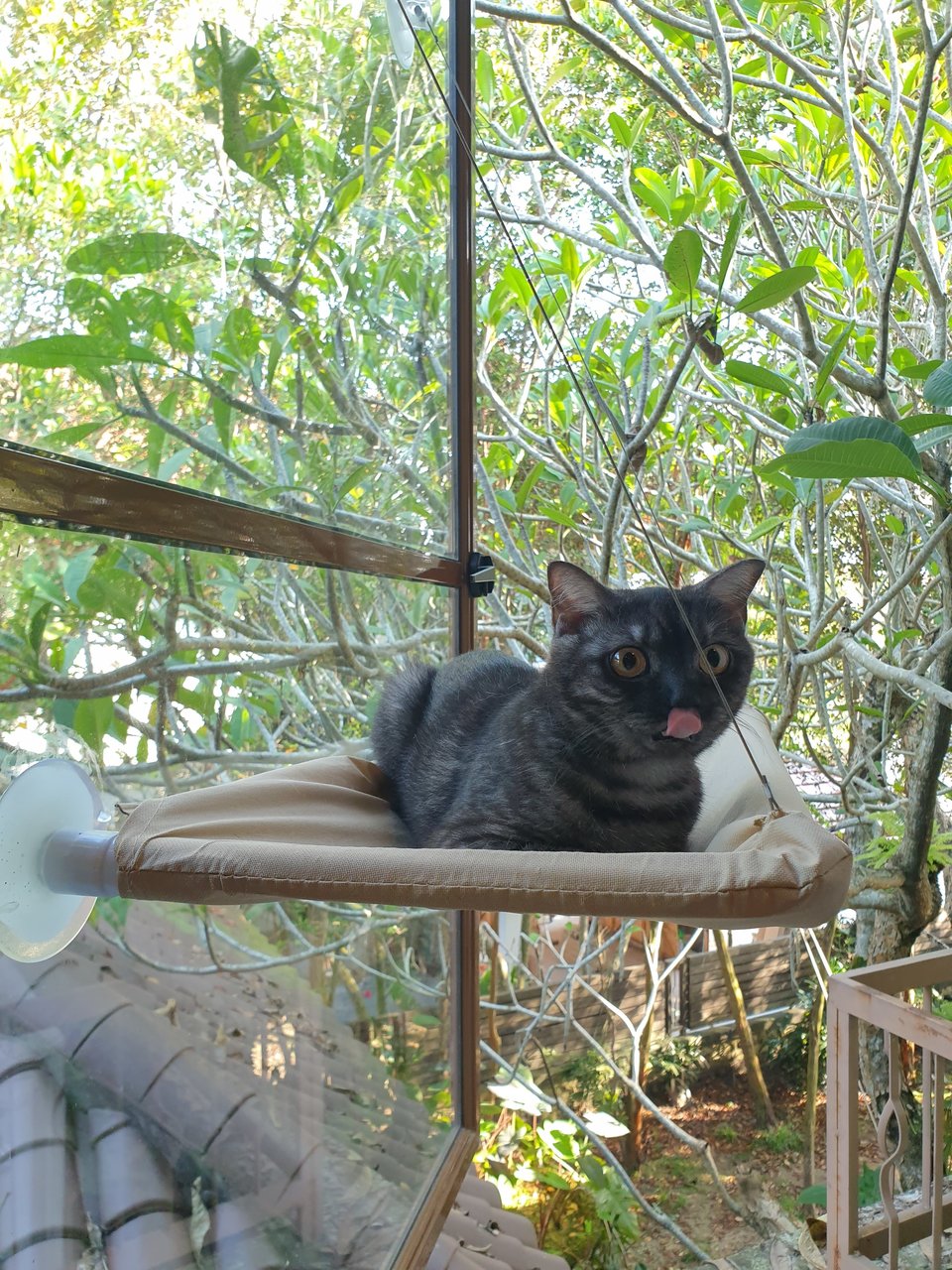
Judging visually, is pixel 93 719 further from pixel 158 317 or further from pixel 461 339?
pixel 461 339

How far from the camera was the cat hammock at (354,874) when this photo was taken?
601 millimetres

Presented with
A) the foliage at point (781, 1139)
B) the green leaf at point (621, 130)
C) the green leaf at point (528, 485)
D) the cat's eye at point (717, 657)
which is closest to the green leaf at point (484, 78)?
the green leaf at point (621, 130)

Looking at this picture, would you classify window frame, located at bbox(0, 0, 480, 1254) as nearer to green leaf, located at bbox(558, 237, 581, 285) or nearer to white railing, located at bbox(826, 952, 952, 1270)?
green leaf, located at bbox(558, 237, 581, 285)

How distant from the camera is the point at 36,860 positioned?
62 cm

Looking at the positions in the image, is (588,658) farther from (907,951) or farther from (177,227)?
(907,951)

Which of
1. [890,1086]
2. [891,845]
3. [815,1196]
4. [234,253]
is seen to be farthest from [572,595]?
[815,1196]

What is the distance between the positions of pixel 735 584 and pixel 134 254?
714 millimetres

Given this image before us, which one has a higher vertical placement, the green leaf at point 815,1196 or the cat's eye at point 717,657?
the cat's eye at point 717,657

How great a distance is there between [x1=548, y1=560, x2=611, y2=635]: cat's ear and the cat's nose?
0.19m

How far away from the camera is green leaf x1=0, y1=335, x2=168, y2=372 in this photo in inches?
29.5

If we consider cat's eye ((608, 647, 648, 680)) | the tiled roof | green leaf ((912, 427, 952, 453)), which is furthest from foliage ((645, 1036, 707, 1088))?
cat's eye ((608, 647, 648, 680))

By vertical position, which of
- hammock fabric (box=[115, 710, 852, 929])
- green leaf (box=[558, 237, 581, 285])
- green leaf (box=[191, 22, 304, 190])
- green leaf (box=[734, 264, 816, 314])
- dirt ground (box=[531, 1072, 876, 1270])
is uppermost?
green leaf (box=[558, 237, 581, 285])

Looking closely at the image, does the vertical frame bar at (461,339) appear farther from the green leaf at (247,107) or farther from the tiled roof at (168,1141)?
the tiled roof at (168,1141)

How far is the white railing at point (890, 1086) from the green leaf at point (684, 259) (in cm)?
122
